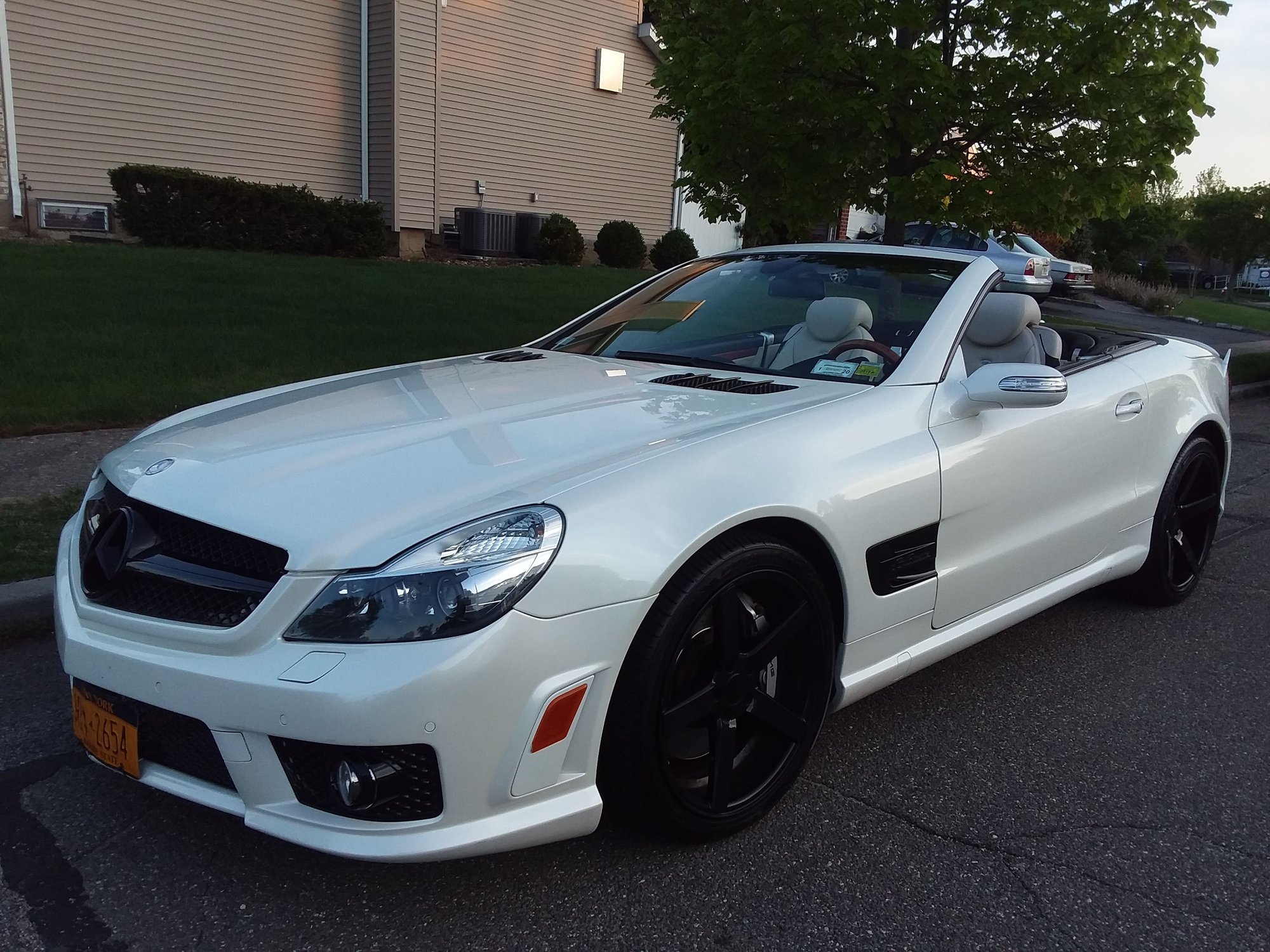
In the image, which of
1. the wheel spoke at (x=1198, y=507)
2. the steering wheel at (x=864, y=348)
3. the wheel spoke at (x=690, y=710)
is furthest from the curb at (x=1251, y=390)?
→ the wheel spoke at (x=690, y=710)

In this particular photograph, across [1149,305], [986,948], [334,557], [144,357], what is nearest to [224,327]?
[144,357]

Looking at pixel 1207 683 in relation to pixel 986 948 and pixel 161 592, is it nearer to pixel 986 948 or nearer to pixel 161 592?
pixel 986 948

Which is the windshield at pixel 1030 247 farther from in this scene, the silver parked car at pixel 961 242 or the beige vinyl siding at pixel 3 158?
the beige vinyl siding at pixel 3 158

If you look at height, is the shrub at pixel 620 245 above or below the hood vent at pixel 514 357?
below

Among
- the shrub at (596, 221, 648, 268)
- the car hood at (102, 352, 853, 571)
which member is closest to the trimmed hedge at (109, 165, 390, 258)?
the shrub at (596, 221, 648, 268)

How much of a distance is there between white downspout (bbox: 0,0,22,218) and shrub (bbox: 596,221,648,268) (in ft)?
29.4

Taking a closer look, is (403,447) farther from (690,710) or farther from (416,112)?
(416,112)

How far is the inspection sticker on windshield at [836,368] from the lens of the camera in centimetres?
341

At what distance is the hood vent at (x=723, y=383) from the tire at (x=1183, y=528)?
1919 mm

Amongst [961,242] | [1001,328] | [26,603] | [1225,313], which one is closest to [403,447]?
[26,603]

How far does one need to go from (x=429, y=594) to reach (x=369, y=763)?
1.14 feet

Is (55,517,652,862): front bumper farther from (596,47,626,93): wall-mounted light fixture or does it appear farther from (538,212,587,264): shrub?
(596,47,626,93): wall-mounted light fixture

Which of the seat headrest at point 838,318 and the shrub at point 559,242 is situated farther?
the shrub at point 559,242

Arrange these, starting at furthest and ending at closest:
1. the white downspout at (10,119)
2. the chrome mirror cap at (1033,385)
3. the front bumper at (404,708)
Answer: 1. the white downspout at (10,119)
2. the chrome mirror cap at (1033,385)
3. the front bumper at (404,708)
